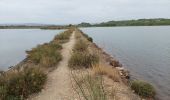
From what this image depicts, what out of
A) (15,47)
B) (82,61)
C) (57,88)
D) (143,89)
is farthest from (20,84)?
(15,47)

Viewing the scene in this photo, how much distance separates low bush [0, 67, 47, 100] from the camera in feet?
34.0

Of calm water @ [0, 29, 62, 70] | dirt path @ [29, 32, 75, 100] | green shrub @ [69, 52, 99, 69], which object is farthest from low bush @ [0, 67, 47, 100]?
calm water @ [0, 29, 62, 70]

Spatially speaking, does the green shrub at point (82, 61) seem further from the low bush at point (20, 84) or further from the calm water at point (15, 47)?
the calm water at point (15, 47)

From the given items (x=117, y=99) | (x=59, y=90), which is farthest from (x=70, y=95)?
(x=117, y=99)

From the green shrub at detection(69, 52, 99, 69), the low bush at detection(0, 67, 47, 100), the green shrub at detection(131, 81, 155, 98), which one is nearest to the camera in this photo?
the low bush at detection(0, 67, 47, 100)

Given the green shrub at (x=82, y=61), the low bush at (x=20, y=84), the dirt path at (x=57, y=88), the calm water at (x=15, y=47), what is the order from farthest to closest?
the calm water at (x=15, y=47) → the green shrub at (x=82, y=61) → the dirt path at (x=57, y=88) → the low bush at (x=20, y=84)

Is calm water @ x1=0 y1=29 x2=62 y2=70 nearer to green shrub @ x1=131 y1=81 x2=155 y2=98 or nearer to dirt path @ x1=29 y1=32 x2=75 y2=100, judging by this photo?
dirt path @ x1=29 y1=32 x2=75 y2=100

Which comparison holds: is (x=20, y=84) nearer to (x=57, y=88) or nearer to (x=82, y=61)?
(x=57, y=88)

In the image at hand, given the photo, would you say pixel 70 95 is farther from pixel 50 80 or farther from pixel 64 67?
pixel 64 67

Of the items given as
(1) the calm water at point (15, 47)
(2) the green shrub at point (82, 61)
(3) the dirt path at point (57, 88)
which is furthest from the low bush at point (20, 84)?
(1) the calm water at point (15, 47)

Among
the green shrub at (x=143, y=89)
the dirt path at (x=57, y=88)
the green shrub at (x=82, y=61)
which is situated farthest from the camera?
the green shrub at (x=82, y=61)

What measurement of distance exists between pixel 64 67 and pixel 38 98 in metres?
5.82

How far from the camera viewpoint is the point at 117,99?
9758 millimetres

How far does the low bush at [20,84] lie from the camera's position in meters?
10.4
